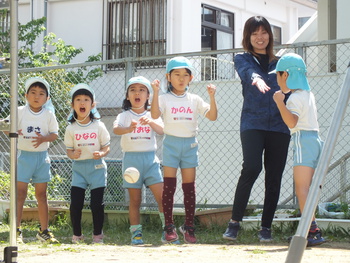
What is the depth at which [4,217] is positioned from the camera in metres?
8.88

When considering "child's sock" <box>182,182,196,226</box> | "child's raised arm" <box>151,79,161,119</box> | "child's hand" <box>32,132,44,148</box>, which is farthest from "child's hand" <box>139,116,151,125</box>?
"child's hand" <box>32,132,44,148</box>

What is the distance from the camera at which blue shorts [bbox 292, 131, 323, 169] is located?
580 centimetres

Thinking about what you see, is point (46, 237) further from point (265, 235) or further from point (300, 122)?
point (300, 122)

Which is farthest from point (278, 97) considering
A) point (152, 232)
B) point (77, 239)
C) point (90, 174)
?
point (152, 232)

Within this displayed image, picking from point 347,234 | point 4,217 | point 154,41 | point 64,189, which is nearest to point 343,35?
point 347,234

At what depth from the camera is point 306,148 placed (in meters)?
5.82

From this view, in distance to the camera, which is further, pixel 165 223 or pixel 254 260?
A: pixel 165 223

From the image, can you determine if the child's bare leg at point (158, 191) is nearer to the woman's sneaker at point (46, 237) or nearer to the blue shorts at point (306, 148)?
the woman's sneaker at point (46, 237)

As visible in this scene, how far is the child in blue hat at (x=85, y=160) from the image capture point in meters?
6.94

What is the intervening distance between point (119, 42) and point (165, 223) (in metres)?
11.5

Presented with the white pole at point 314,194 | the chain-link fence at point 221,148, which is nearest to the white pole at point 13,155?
the white pole at point 314,194

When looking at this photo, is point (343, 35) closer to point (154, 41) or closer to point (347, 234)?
point (347, 234)

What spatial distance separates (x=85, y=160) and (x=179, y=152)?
40.3 inches

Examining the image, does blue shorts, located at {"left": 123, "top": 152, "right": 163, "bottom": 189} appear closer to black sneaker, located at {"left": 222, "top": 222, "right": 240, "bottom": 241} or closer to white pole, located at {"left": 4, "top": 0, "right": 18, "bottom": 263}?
black sneaker, located at {"left": 222, "top": 222, "right": 240, "bottom": 241}
